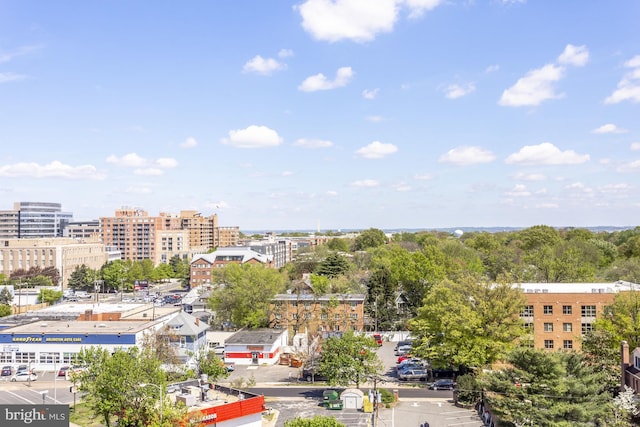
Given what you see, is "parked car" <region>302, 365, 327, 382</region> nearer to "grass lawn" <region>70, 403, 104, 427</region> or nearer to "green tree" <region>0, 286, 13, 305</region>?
"grass lawn" <region>70, 403, 104, 427</region>

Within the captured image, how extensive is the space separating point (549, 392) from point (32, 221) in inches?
7422

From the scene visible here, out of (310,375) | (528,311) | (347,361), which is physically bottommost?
(310,375)

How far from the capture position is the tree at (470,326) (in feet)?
142

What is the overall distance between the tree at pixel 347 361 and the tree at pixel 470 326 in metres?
5.72

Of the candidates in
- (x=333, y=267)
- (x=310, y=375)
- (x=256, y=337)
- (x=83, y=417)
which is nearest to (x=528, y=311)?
(x=310, y=375)

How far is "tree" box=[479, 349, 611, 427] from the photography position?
2694cm

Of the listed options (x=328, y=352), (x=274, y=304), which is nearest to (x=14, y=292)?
(x=274, y=304)

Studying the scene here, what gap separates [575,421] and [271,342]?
3335cm

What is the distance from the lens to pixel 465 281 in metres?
47.2

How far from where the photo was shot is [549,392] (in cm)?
2806

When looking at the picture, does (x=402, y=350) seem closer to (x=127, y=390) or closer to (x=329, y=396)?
(x=329, y=396)

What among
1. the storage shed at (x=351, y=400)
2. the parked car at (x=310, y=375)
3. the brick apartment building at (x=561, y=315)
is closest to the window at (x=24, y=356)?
the parked car at (x=310, y=375)
